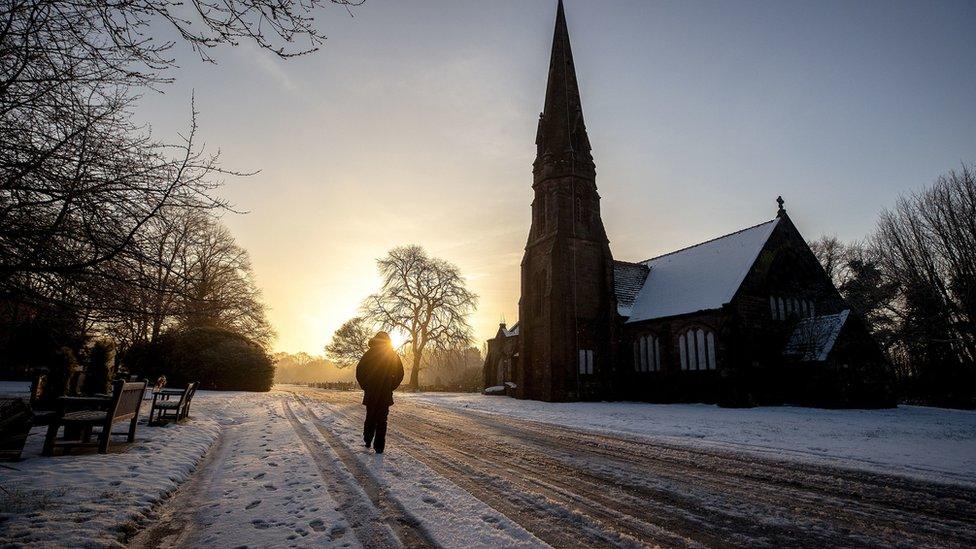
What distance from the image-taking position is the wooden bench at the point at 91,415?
5.95 metres

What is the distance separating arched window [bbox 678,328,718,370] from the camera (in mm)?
22672

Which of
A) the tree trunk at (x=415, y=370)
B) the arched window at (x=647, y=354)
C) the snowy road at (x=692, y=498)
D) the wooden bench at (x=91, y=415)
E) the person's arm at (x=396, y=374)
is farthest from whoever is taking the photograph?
the tree trunk at (x=415, y=370)

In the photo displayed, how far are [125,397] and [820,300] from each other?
3111 cm

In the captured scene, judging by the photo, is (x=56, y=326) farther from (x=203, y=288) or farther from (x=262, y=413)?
(x=262, y=413)

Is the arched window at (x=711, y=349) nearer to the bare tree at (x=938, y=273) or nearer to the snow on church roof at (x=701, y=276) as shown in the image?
the snow on church roof at (x=701, y=276)

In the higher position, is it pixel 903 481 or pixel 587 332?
pixel 587 332

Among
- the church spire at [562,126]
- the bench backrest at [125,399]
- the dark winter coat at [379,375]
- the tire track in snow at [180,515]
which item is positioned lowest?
the tire track in snow at [180,515]

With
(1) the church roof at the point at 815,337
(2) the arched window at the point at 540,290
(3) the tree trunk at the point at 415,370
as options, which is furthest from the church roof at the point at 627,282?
(3) the tree trunk at the point at 415,370

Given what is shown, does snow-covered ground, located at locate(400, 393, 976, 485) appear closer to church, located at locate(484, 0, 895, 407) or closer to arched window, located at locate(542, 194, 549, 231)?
church, located at locate(484, 0, 895, 407)

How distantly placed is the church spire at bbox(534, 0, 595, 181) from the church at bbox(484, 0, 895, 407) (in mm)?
84

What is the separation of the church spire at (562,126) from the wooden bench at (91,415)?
987 inches


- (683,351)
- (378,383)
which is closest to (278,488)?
(378,383)

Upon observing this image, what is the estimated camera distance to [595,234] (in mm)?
27922

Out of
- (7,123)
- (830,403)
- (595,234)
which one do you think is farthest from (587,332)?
(7,123)
